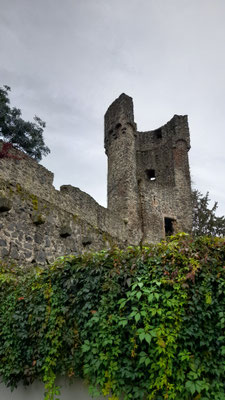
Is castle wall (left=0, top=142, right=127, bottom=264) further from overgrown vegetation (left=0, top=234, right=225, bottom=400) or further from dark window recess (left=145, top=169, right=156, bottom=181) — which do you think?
dark window recess (left=145, top=169, right=156, bottom=181)

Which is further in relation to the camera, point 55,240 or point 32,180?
point 32,180

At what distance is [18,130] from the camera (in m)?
22.1

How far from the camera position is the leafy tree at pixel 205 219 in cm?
2692

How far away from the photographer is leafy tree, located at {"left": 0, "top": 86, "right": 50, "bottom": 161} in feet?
71.4

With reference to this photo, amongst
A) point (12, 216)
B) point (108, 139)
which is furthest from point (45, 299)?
point (108, 139)

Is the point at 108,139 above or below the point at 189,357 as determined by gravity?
above

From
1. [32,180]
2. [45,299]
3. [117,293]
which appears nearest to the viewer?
[117,293]

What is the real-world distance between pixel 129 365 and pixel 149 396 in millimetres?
312

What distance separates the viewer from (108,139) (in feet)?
74.3

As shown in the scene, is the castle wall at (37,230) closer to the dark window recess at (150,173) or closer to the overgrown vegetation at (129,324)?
the overgrown vegetation at (129,324)

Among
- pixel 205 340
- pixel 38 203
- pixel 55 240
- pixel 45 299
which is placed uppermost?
pixel 38 203

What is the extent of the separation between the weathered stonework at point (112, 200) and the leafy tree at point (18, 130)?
510cm

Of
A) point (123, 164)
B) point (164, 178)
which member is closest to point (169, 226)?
point (164, 178)

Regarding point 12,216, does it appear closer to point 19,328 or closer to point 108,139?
point 19,328
